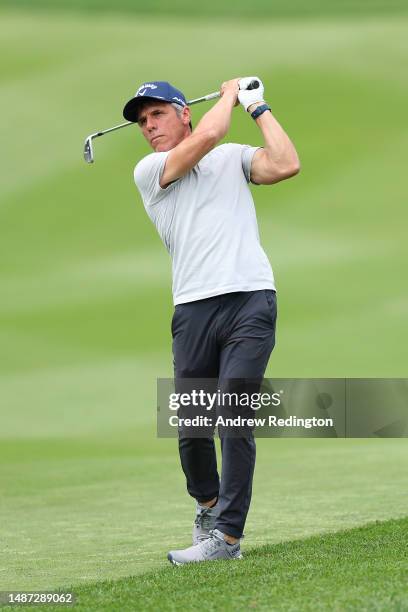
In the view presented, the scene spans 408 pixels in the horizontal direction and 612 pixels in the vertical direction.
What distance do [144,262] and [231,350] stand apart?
8.01 meters

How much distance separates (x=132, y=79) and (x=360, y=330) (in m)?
5.27

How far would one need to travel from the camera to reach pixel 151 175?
449 cm

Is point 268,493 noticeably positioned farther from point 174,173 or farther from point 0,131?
point 0,131

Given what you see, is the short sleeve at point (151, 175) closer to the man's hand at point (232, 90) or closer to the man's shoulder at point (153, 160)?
the man's shoulder at point (153, 160)

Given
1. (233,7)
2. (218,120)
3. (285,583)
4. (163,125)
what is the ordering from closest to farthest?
(285,583) < (218,120) < (163,125) < (233,7)

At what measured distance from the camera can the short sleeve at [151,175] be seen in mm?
4461

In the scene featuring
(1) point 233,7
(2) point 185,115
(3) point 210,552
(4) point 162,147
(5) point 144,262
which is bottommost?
(3) point 210,552

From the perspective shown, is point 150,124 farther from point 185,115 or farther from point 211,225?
point 211,225

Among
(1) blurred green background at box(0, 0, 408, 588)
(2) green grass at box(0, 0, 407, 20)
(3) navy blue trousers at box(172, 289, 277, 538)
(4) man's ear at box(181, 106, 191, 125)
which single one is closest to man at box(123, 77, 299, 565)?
(3) navy blue trousers at box(172, 289, 277, 538)

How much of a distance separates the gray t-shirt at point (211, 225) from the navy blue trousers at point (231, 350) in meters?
0.05

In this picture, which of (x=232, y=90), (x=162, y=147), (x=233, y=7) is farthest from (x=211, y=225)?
(x=233, y=7)

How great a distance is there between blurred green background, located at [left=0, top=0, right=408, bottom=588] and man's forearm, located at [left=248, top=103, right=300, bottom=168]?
1.49 meters

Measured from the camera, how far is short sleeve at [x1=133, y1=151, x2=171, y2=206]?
446 cm

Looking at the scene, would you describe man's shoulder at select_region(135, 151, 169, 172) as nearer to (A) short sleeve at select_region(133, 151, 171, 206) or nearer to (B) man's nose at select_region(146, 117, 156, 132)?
(A) short sleeve at select_region(133, 151, 171, 206)
